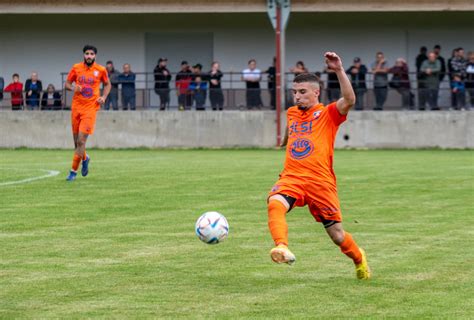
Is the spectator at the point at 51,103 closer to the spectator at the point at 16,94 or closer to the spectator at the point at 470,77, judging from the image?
the spectator at the point at 16,94

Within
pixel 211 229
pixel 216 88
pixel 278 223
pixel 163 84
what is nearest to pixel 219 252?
pixel 211 229

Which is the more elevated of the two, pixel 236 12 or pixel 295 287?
pixel 236 12

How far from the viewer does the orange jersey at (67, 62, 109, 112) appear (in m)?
19.7

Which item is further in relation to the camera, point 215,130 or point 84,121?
point 215,130

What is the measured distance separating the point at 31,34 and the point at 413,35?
1291cm

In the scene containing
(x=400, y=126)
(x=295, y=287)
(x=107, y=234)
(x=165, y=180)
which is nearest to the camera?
(x=295, y=287)

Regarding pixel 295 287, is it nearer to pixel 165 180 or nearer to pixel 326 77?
pixel 165 180

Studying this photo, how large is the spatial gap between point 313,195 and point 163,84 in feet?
86.4

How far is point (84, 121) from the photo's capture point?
63.8 feet

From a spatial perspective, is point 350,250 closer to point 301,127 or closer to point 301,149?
point 301,149

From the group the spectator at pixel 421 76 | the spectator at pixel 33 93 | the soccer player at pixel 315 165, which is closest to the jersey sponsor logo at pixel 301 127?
the soccer player at pixel 315 165

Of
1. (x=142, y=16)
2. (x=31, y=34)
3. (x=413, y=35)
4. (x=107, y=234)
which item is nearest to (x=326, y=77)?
(x=413, y=35)

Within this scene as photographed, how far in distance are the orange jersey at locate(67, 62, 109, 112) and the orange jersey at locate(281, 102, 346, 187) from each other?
1113 cm

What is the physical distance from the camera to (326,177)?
8797 millimetres
